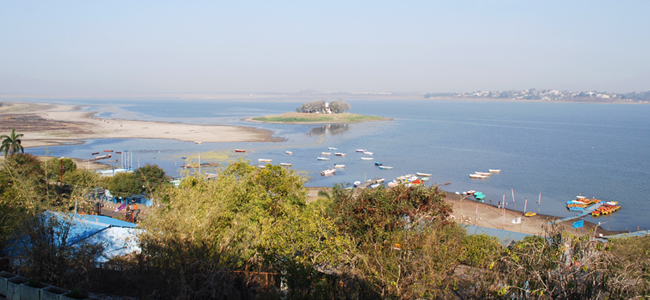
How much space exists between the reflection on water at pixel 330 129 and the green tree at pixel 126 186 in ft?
182

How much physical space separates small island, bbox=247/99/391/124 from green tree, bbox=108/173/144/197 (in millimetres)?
78949

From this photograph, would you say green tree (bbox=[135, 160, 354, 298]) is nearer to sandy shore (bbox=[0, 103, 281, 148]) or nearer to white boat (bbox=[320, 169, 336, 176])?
white boat (bbox=[320, 169, 336, 176])

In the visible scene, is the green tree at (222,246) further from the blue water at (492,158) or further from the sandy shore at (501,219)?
the blue water at (492,158)

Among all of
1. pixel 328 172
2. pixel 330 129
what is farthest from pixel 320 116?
pixel 328 172

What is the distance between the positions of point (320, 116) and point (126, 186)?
9157 cm

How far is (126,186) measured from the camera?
93.3 ft

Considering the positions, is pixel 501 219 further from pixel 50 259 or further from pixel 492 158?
pixel 492 158

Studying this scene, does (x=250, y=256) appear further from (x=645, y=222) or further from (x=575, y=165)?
(x=575, y=165)

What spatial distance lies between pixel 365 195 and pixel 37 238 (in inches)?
411

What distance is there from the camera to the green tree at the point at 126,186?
28455 mm

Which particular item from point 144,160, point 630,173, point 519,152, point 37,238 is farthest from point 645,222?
point 144,160

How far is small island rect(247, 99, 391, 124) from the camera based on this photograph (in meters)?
110

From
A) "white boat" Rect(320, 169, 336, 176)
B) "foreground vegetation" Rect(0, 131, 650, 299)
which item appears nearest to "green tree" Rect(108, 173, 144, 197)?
"foreground vegetation" Rect(0, 131, 650, 299)

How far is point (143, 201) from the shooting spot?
97.3ft
